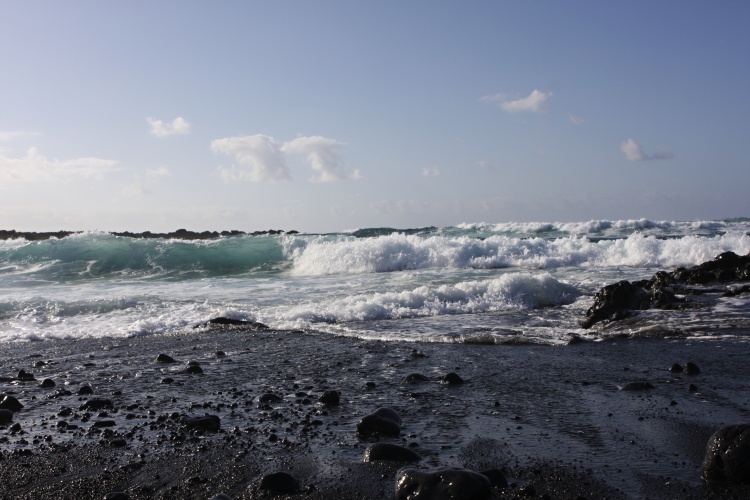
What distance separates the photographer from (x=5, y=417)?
489 centimetres

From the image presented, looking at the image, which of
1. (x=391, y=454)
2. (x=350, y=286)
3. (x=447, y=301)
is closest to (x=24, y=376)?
(x=391, y=454)

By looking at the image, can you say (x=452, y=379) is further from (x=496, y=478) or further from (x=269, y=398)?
(x=496, y=478)

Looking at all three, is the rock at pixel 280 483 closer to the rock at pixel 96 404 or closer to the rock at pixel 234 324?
the rock at pixel 96 404

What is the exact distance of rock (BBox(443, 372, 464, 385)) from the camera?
5.88 metres

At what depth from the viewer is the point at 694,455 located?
3.76 metres

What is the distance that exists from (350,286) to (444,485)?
42.0ft

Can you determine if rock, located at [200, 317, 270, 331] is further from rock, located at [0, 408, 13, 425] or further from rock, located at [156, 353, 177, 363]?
rock, located at [0, 408, 13, 425]

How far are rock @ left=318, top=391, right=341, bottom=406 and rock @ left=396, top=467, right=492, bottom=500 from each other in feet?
6.29

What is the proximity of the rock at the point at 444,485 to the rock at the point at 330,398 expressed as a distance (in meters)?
1.92

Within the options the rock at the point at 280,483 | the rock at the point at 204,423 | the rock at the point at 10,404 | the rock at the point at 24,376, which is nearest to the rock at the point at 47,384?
the rock at the point at 24,376

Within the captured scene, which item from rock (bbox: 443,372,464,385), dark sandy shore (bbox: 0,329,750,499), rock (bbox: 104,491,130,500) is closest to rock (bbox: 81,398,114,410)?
dark sandy shore (bbox: 0,329,750,499)

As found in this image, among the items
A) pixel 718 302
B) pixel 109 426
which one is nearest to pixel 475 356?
pixel 109 426

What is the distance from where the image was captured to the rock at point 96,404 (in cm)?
527

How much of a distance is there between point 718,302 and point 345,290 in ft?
27.2
